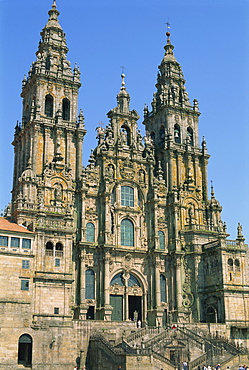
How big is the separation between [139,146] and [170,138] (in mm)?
4725

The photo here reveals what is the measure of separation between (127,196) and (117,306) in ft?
38.2

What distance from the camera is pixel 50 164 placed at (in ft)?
171

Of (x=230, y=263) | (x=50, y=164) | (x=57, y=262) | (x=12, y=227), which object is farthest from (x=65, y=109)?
(x=230, y=263)

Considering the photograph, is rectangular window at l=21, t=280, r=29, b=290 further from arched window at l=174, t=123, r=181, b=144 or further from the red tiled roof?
arched window at l=174, t=123, r=181, b=144

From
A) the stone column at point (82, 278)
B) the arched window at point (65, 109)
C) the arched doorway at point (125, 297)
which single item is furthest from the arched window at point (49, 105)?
the arched doorway at point (125, 297)

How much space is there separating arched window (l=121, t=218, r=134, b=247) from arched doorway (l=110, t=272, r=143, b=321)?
10.8 ft

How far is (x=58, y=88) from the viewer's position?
56.7 m

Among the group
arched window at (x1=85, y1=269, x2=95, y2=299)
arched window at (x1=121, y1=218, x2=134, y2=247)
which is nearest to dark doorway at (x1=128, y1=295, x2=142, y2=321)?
arched window at (x1=85, y1=269, x2=95, y2=299)

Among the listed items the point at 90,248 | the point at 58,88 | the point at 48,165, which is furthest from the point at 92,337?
the point at 58,88

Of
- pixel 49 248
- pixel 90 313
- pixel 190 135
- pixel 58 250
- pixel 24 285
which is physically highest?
pixel 190 135

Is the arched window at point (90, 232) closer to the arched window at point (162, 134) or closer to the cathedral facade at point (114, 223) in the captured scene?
the cathedral facade at point (114, 223)

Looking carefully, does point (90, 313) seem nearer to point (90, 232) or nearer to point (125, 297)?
point (125, 297)

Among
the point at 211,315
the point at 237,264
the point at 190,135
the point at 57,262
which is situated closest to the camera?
the point at 57,262

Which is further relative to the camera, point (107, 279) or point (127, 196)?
point (127, 196)
